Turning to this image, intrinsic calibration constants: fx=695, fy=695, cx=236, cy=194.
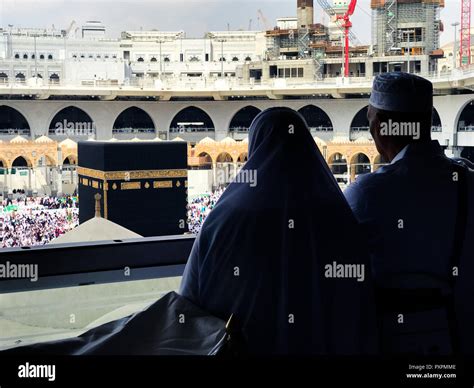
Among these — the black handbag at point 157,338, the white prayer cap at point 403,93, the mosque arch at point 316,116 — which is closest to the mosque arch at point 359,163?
the mosque arch at point 316,116

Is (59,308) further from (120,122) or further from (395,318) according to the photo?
(120,122)

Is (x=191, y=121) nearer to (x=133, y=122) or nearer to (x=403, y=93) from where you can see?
(x=133, y=122)

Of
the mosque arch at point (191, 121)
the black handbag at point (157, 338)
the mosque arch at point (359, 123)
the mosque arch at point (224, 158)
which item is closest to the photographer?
the black handbag at point (157, 338)

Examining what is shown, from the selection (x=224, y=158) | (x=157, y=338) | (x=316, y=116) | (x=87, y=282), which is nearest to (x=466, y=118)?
(x=316, y=116)

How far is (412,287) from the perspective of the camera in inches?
31.7

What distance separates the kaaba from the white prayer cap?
6.51m

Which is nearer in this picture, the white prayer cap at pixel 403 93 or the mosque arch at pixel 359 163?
the white prayer cap at pixel 403 93

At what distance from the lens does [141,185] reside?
7488 millimetres

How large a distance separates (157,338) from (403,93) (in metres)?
0.44

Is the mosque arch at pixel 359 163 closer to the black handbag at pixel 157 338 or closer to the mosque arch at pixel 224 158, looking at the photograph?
the mosque arch at pixel 224 158

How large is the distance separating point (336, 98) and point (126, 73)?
4.85 meters

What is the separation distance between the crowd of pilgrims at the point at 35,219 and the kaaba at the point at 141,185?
0.47 meters

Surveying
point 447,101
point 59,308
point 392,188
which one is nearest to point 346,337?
point 392,188

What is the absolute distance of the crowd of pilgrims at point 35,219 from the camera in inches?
288
